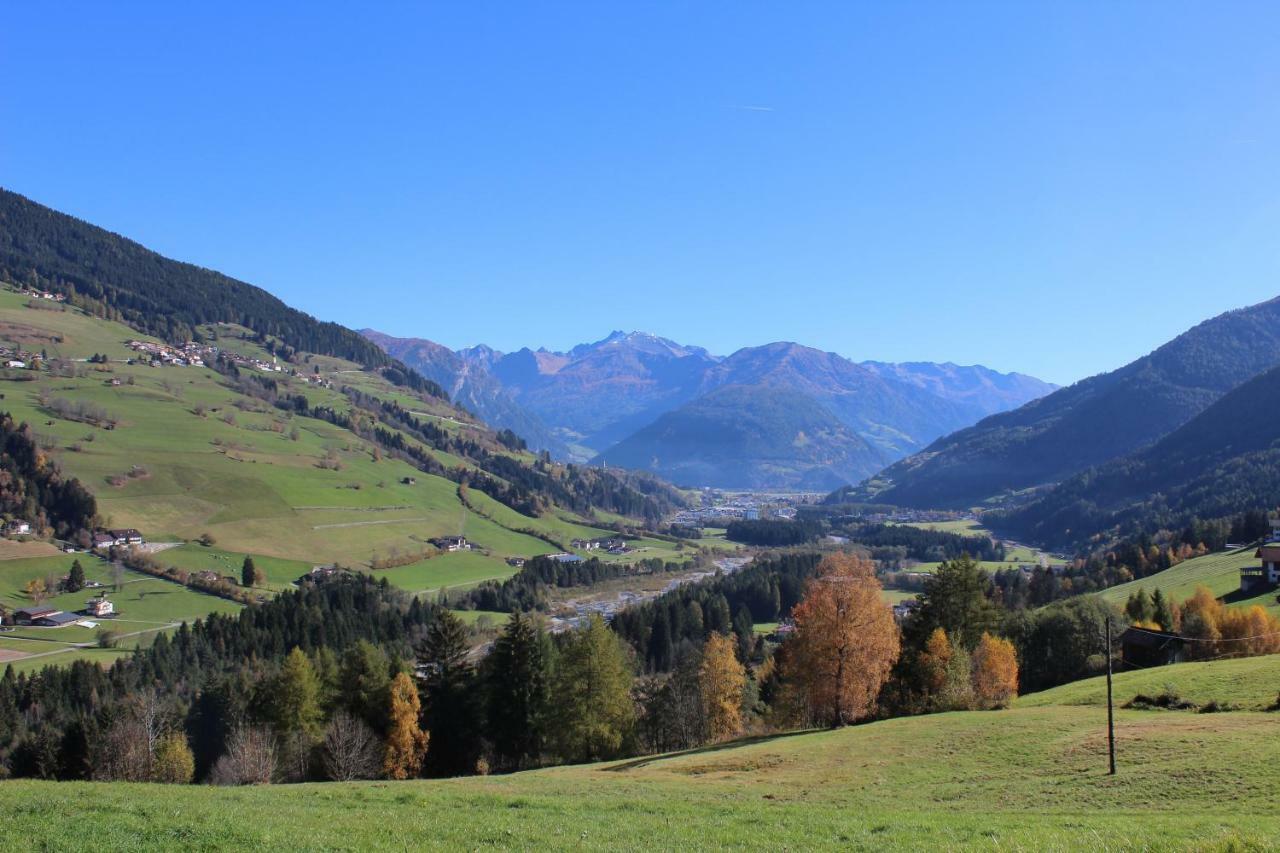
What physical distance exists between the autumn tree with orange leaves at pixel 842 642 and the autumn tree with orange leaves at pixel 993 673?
843 cm

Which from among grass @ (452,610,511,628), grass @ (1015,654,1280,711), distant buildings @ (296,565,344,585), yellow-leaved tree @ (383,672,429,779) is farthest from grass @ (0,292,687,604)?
grass @ (1015,654,1280,711)

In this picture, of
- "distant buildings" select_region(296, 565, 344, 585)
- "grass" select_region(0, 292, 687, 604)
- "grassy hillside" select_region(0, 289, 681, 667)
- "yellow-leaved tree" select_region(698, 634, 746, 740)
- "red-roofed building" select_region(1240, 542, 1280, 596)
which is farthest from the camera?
"grass" select_region(0, 292, 687, 604)

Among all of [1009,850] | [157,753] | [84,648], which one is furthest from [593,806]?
[84,648]

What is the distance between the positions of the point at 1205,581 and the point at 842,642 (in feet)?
257

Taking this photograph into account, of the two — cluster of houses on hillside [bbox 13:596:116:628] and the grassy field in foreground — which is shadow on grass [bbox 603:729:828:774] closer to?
the grassy field in foreground

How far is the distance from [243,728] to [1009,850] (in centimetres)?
6323

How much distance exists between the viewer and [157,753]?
2308 inches

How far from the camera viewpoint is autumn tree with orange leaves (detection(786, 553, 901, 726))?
2060 inches

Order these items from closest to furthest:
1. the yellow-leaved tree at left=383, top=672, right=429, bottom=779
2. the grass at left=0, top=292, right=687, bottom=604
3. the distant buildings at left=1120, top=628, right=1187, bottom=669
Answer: the yellow-leaved tree at left=383, top=672, right=429, bottom=779, the distant buildings at left=1120, top=628, right=1187, bottom=669, the grass at left=0, top=292, right=687, bottom=604

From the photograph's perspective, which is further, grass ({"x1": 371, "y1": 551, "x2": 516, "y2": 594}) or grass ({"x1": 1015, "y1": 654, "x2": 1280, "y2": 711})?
grass ({"x1": 371, "y1": 551, "x2": 516, "y2": 594})

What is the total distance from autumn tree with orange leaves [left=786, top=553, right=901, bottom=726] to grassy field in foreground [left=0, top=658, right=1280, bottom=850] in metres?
9.66

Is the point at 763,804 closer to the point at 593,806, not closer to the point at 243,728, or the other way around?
the point at 593,806

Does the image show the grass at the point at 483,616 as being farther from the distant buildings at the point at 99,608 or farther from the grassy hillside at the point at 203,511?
the distant buildings at the point at 99,608

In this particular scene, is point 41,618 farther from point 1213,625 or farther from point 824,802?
point 1213,625
